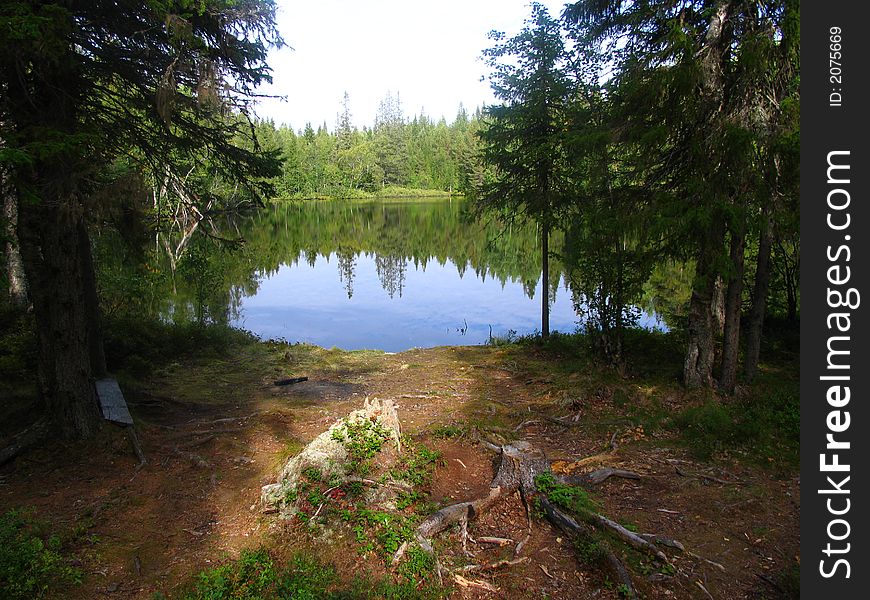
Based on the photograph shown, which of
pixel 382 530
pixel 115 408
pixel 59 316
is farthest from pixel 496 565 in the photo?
pixel 59 316

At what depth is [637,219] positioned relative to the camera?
27.0 feet

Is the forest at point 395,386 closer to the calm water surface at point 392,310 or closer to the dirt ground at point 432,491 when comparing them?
the dirt ground at point 432,491

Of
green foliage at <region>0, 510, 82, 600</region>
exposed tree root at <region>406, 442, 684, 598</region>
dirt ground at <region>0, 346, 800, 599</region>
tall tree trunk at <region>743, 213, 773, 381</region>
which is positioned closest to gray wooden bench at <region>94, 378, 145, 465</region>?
dirt ground at <region>0, 346, 800, 599</region>

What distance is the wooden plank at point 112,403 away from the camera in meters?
6.90

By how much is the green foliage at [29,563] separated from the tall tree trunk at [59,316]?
1934 mm

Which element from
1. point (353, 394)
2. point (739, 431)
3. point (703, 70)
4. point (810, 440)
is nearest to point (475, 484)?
point (810, 440)

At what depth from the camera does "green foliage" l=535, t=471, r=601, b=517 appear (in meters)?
5.57

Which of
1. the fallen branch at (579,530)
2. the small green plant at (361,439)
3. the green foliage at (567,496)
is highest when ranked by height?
the small green plant at (361,439)

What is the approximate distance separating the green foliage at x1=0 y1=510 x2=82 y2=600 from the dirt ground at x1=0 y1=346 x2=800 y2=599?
0.19 m

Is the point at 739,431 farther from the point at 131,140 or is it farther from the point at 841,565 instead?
the point at 131,140

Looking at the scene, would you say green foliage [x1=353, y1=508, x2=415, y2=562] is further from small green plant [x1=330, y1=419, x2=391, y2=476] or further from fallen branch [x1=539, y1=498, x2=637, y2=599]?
fallen branch [x1=539, y1=498, x2=637, y2=599]

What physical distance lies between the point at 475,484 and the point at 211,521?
10.1 feet

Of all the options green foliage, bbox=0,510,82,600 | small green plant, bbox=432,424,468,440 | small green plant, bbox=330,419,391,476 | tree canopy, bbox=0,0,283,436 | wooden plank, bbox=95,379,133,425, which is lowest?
small green plant, bbox=432,424,468,440

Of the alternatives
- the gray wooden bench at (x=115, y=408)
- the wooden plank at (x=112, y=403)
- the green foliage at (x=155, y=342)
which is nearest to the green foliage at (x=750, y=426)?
the gray wooden bench at (x=115, y=408)
